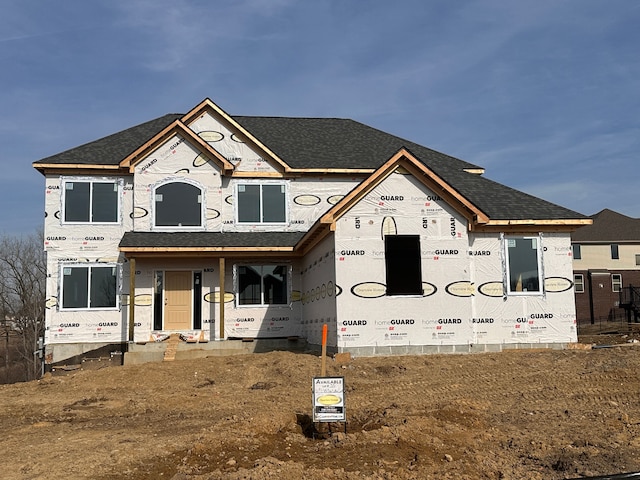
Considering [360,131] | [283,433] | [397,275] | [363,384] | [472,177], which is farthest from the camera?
[360,131]

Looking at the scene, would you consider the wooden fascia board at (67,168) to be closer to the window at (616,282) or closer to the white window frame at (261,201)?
the white window frame at (261,201)

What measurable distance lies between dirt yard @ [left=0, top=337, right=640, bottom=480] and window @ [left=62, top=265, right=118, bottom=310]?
190 inches

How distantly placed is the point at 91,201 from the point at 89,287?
3.05 m

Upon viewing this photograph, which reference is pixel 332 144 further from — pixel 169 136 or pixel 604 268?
pixel 604 268

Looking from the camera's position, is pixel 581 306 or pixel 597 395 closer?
pixel 597 395

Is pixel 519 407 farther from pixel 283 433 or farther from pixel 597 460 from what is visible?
pixel 283 433

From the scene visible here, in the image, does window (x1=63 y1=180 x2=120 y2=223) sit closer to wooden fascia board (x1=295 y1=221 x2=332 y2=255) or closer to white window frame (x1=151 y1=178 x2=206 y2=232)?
white window frame (x1=151 y1=178 x2=206 y2=232)

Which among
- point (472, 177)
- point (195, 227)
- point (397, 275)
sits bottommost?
point (397, 275)

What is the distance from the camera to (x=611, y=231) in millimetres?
50438

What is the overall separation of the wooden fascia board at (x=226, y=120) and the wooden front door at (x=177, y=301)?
210 inches

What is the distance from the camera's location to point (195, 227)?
21.8m

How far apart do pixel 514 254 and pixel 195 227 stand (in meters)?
11.0

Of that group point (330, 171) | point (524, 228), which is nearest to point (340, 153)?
point (330, 171)

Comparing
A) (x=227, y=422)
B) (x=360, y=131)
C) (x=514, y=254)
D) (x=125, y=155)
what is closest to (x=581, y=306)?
(x=360, y=131)
